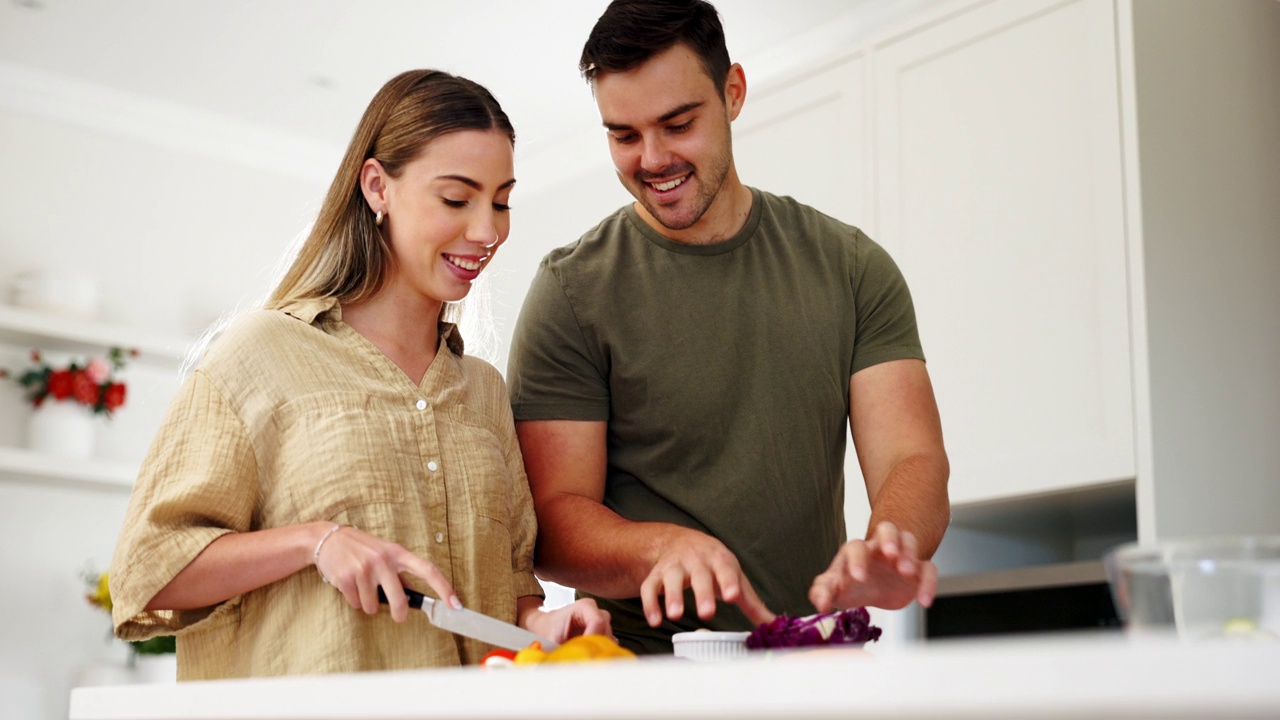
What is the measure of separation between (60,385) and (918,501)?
9.94 feet

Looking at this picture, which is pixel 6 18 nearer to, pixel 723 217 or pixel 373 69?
pixel 373 69

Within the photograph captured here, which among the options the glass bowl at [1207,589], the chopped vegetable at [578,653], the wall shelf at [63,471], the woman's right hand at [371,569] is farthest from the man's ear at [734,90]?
the wall shelf at [63,471]

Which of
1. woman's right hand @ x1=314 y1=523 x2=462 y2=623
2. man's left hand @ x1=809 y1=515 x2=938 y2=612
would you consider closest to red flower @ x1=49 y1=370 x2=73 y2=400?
woman's right hand @ x1=314 y1=523 x2=462 y2=623

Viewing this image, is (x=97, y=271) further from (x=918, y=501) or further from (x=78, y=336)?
(x=918, y=501)

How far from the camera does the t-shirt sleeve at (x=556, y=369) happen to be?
1.58 metres

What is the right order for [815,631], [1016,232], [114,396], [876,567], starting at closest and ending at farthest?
[815,631], [876,567], [1016,232], [114,396]

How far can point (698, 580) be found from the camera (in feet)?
3.60

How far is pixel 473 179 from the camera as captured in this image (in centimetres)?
142

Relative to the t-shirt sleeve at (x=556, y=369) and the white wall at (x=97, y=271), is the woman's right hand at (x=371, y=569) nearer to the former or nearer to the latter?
the t-shirt sleeve at (x=556, y=369)

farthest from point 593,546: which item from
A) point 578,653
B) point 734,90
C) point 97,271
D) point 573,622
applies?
point 97,271

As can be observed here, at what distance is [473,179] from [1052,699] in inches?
41.7

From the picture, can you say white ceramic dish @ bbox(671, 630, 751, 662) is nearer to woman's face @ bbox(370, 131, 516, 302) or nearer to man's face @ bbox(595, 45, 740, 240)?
woman's face @ bbox(370, 131, 516, 302)

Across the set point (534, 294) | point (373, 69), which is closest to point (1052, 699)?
point (534, 294)

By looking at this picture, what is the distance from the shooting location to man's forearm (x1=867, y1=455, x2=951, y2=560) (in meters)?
1.44
